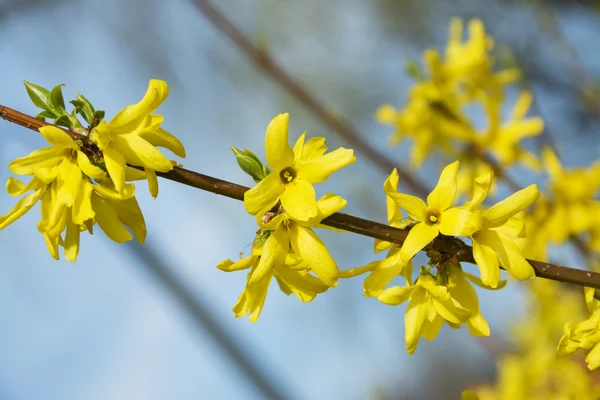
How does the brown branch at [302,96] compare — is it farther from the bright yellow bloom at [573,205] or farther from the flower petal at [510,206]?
the flower petal at [510,206]

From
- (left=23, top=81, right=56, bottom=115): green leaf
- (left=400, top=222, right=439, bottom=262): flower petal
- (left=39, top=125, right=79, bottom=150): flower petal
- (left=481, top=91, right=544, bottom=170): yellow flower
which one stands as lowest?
(left=481, top=91, right=544, bottom=170): yellow flower

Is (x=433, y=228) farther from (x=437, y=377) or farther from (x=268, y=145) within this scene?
(x=437, y=377)

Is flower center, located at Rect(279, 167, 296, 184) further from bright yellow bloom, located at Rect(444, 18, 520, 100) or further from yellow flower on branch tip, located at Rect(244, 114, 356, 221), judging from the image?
bright yellow bloom, located at Rect(444, 18, 520, 100)

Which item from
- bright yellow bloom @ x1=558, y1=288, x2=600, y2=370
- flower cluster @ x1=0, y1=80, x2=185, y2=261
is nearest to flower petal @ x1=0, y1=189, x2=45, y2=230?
flower cluster @ x1=0, y1=80, x2=185, y2=261

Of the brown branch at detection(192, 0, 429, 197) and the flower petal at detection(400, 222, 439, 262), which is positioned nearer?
the flower petal at detection(400, 222, 439, 262)

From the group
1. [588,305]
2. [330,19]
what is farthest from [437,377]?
[588,305]

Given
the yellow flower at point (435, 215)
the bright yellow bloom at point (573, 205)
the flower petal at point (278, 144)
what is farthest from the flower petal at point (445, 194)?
the bright yellow bloom at point (573, 205)

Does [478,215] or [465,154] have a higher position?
[478,215]
